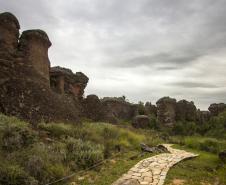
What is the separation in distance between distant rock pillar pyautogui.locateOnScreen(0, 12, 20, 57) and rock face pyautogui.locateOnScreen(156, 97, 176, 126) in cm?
2453

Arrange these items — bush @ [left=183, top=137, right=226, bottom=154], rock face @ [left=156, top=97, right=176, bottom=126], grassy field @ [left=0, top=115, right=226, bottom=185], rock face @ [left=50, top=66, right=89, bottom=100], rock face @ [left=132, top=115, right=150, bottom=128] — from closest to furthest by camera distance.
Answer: grassy field @ [left=0, top=115, right=226, bottom=185]
bush @ [left=183, top=137, right=226, bottom=154]
rock face @ [left=50, top=66, right=89, bottom=100]
rock face @ [left=132, top=115, right=150, bottom=128]
rock face @ [left=156, top=97, right=176, bottom=126]

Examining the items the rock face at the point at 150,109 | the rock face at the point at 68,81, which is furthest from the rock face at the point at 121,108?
the rock face at the point at 68,81

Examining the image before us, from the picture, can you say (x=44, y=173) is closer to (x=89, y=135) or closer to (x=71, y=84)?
(x=89, y=135)

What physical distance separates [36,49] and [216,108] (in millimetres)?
29985

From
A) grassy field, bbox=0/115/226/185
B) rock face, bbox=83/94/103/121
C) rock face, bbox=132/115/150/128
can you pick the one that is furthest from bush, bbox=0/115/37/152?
rock face, bbox=132/115/150/128

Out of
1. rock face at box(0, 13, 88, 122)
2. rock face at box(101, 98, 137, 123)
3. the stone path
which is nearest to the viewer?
the stone path

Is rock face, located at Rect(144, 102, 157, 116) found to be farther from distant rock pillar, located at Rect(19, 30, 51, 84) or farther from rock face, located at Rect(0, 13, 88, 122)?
distant rock pillar, located at Rect(19, 30, 51, 84)

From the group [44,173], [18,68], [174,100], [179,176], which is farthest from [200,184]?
[174,100]

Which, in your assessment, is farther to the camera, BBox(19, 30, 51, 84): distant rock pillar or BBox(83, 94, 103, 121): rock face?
BBox(83, 94, 103, 121): rock face

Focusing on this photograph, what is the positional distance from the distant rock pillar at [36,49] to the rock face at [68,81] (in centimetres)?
298

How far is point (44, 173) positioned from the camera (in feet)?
25.8

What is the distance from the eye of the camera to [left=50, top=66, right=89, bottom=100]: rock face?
856 inches

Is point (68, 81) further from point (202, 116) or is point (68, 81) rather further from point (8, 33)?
point (202, 116)

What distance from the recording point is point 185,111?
126 feet
